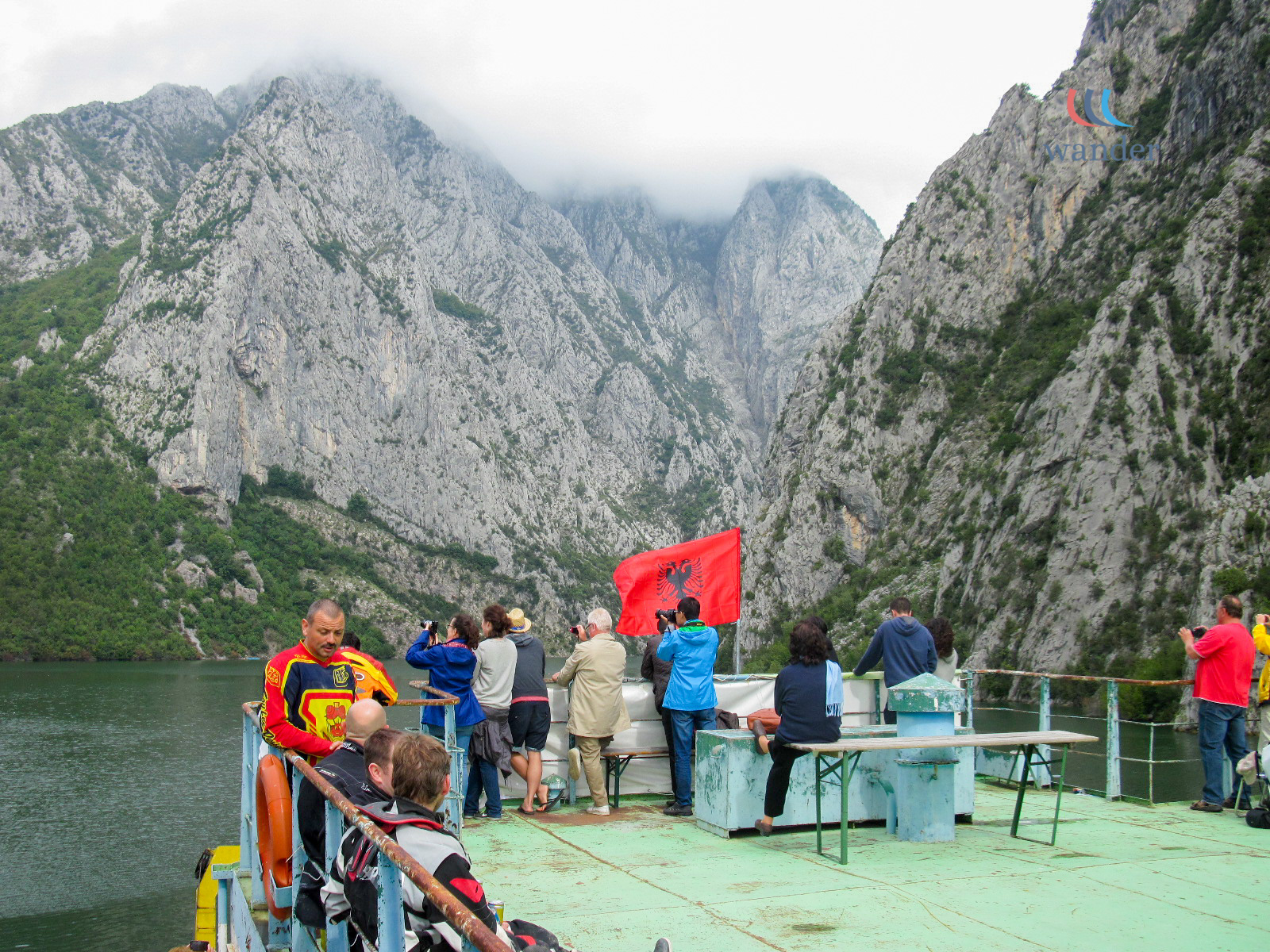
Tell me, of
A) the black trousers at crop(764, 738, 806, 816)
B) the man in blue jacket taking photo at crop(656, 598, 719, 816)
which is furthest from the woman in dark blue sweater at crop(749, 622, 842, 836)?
the man in blue jacket taking photo at crop(656, 598, 719, 816)

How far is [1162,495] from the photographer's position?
43.6m

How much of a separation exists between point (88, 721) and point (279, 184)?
101 meters

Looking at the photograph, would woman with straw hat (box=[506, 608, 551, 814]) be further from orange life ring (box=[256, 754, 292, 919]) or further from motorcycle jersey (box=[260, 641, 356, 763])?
orange life ring (box=[256, 754, 292, 919])

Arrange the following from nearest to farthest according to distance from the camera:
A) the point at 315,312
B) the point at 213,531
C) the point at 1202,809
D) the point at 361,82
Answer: the point at 1202,809, the point at 213,531, the point at 315,312, the point at 361,82

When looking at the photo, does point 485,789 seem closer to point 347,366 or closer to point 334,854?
point 334,854

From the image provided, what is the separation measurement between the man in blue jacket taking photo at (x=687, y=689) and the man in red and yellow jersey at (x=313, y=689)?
3.57 meters

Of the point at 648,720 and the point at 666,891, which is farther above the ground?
the point at 648,720

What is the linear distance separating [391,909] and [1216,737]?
904cm

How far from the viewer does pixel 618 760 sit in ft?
29.8

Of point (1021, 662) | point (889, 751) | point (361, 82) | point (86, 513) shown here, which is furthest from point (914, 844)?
point (361, 82)

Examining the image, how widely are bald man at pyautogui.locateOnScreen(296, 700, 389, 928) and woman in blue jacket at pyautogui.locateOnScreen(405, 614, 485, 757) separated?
3565 millimetres

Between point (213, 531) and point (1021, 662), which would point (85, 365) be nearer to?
point (213, 531)

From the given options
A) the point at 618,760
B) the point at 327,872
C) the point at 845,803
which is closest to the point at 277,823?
the point at 327,872

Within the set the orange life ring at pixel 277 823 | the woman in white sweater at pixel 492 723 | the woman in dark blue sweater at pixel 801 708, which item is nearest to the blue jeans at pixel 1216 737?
the woman in dark blue sweater at pixel 801 708
